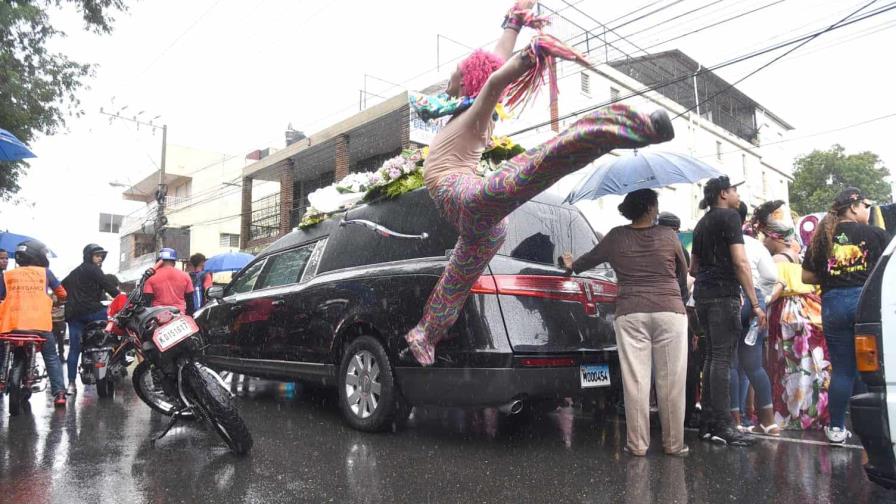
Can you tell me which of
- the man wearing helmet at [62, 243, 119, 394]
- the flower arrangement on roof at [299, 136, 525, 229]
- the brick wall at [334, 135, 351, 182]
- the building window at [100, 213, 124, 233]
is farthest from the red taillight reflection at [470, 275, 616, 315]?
the building window at [100, 213, 124, 233]

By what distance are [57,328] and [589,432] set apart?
34.6 feet

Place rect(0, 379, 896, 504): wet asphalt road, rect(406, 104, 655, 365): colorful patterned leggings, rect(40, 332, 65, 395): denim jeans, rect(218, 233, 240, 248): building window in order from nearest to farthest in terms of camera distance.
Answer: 1. rect(406, 104, 655, 365): colorful patterned leggings
2. rect(0, 379, 896, 504): wet asphalt road
3. rect(40, 332, 65, 395): denim jeans
4. rect(218, 233, 240, 248): building window

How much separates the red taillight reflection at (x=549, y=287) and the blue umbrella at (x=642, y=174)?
3.18ft

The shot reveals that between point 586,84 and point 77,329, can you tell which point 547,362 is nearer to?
point 77,329

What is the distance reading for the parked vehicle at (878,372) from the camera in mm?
2662

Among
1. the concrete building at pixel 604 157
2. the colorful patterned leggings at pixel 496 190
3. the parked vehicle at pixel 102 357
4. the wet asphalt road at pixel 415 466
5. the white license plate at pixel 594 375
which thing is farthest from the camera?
the concrete building at pixel 604 157

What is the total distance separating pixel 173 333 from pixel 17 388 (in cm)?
275

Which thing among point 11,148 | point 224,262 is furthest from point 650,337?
point 224,262

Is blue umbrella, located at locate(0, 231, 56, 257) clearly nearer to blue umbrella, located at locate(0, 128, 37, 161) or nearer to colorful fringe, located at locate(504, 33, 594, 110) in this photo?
blue umbrella, located at locate(0, 128, 37, 161)

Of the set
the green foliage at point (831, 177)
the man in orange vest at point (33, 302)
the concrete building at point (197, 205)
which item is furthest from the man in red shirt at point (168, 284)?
the green foliage at point (831, 177)

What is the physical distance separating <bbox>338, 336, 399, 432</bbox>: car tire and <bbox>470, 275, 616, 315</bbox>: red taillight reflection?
3.20 ft

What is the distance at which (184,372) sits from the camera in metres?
4.45

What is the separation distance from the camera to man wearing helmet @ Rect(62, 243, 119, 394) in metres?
7.54

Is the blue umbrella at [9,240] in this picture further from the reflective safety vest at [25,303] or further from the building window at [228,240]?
the building window at [228,240]
